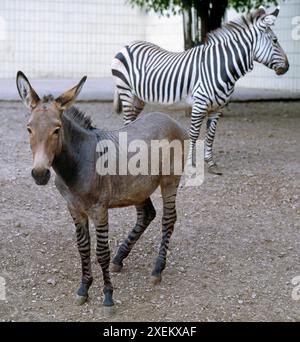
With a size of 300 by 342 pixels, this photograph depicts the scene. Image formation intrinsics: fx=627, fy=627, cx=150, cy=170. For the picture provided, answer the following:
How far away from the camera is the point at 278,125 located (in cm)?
1137

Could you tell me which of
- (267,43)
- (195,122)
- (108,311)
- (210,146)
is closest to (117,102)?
(195,122)

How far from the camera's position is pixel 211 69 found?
8078 mm

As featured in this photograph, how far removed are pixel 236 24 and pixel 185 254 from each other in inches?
154

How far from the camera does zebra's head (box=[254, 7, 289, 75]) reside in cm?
808

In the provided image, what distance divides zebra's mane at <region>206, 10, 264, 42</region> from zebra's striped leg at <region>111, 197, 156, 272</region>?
12.8 feet

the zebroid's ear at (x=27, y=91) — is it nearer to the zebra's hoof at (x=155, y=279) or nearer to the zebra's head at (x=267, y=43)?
the zebra's hoof at (x=155, y=279)

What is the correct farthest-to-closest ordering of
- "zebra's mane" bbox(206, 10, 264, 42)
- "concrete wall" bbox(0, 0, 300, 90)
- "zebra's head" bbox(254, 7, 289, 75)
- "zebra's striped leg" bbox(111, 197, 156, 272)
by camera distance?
"concrete wall" bbox(0, 0, 300, 90)
"zebra's mane" bbox(206, 10, 264, 42)
"zebra's head" bbox(254, 7, 289, 75)
"zebra's striped leg" bbox(111, 197, 156, 272)

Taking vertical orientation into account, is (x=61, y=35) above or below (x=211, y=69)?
below

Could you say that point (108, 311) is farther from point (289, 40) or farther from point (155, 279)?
point (289, 40)

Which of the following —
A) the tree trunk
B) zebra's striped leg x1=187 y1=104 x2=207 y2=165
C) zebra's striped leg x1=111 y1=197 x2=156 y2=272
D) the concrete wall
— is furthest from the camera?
the concrete wall

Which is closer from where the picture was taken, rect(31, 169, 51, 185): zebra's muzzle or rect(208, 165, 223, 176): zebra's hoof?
rect(31, 169, 51, 185): zebra's muzzle

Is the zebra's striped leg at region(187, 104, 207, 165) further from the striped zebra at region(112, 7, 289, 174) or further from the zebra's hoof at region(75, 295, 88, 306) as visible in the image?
the zebra's hoof at region(75, 295, 88, 306)

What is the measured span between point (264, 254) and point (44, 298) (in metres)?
2.00

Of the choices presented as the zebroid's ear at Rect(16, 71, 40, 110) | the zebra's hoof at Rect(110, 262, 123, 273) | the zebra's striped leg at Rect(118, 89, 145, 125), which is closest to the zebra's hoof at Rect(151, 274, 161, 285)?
the zebra's hoof at Rect(110, 262, 123, 273)
